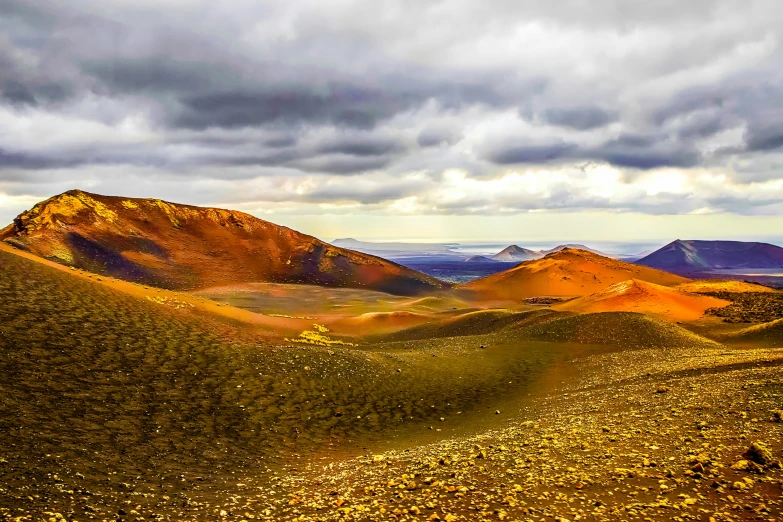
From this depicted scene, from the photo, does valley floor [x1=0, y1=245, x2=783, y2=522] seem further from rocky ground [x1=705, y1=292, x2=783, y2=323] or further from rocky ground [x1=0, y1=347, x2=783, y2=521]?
rocky ground [x1=705, y1=292, x2=783, y2=323]

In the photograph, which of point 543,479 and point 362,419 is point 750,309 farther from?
point 543,479

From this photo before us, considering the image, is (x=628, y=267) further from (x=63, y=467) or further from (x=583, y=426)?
(x=63, y=467)

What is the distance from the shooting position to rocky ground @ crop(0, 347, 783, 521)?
10.8m

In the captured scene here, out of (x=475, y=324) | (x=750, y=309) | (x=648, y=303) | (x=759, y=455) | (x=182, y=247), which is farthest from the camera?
(x=182, y=247)

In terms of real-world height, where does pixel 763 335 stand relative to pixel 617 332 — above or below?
above

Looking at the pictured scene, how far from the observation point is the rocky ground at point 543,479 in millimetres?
10773

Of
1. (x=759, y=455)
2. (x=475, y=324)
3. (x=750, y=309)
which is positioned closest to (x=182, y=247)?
(x=475, y=324)

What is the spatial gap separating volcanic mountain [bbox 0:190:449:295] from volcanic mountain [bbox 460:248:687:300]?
66.0 feet

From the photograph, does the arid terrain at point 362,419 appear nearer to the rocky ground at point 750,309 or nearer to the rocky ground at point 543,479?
the rocky ground at point 543,479

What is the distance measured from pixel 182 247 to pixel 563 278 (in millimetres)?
113530

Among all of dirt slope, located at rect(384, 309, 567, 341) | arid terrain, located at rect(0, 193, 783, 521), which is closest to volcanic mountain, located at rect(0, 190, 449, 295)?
dirt slope, located at rect(384, 309, 567, 341)

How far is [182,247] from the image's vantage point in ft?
433

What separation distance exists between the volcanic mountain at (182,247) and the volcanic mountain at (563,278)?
20.1m

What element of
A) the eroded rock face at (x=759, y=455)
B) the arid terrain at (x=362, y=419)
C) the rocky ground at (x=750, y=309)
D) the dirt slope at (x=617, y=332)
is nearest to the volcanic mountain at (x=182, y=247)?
the arid terrain at (x=362, y=419)
